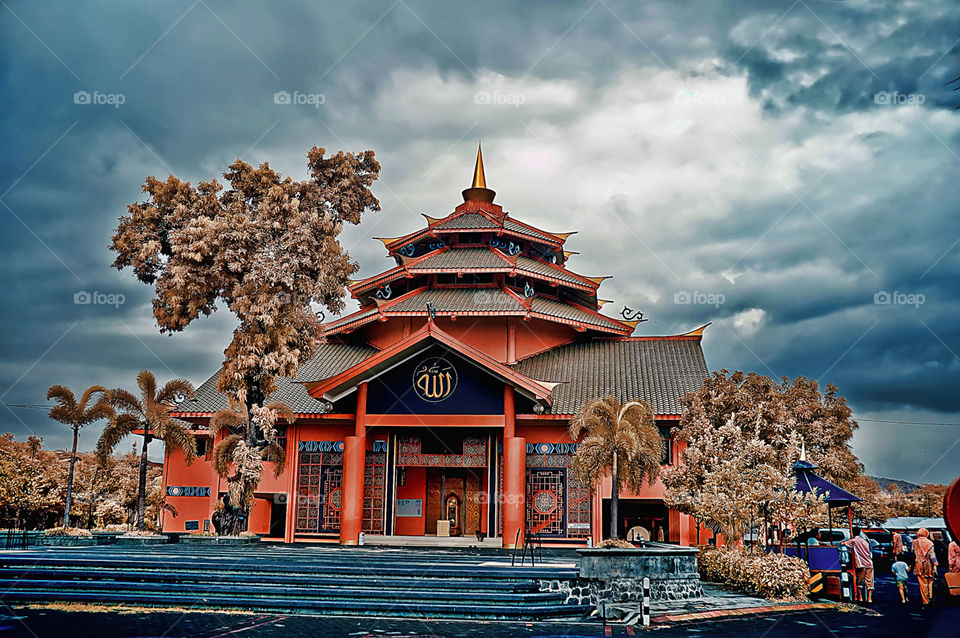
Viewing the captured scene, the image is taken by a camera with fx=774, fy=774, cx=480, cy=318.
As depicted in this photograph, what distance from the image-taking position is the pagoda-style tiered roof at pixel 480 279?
31875 mm

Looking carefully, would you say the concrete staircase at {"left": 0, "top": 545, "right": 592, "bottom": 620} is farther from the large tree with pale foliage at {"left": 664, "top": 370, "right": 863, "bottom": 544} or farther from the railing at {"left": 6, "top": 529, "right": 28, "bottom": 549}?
the large tree with pale foliage at {"left": 664, "top": 370, "right": 863, "bottom": 544}

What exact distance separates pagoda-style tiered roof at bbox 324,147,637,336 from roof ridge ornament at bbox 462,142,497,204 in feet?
1.88

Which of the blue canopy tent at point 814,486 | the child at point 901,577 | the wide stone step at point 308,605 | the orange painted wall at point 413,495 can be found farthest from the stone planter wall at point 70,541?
the child at point 901,577

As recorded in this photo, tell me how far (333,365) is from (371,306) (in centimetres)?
401

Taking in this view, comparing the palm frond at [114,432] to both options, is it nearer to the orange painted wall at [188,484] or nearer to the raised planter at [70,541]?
the raised planter at [70,541]

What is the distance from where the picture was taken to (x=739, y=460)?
21641mm

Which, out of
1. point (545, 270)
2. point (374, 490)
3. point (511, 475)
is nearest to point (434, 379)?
point (511, 475)

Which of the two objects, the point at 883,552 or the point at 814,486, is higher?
the point at 814,486

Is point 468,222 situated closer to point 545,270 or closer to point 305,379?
point 545,270

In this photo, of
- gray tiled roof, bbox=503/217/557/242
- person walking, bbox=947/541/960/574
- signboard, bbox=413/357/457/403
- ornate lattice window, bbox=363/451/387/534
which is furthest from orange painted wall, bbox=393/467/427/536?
person walking, bbox=947/541/960/574

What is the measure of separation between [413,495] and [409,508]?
1.71 ft

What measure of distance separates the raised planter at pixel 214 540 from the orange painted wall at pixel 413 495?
618cm

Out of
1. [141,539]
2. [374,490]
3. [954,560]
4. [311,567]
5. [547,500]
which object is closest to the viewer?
[311,567]

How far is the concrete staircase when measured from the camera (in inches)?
612
